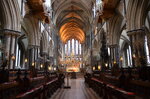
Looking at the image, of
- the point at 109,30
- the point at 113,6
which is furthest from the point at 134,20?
the point at 109,30

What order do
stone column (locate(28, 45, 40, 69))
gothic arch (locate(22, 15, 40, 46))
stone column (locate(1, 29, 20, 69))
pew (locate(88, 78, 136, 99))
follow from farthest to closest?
gothic arch (locate(22, 15, 40, 46)), stone column (locate(28, 45, 40, 69)), stone column (locate(1, 29, 20, 69)), pew (locate(88, 78, 136, 99))

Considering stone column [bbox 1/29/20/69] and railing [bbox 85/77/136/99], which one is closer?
railing [bbox 85/77/136/99]

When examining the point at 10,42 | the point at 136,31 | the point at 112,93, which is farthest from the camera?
the point at 10,42

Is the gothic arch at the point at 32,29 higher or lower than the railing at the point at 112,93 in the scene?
higher

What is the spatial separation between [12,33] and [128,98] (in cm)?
1104

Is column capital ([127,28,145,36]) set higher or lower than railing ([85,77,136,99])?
higher

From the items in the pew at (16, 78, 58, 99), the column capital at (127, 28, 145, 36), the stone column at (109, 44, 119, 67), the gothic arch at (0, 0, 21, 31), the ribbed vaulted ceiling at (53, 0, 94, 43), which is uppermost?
the ribbed vaulted ceiling at (53, 0, 94, 43)

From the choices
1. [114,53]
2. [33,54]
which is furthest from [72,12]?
[114,53]

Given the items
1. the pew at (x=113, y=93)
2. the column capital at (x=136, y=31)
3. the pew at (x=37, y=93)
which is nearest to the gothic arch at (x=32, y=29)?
the pew at (x=37, y=93)

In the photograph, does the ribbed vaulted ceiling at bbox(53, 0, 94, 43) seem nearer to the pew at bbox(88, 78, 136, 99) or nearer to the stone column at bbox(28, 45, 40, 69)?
the stone column at bbox(28, 45, 40, 69)

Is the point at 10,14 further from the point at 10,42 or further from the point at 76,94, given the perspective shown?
the point at 76,94

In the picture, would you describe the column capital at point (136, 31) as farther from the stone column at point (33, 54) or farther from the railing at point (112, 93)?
the stone column at point (33, 54)

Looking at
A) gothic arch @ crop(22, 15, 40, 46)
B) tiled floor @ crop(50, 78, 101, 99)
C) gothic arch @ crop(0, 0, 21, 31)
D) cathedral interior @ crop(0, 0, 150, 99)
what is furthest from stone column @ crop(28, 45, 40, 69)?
tiled floor @ crop(50, 78, 101, 99)

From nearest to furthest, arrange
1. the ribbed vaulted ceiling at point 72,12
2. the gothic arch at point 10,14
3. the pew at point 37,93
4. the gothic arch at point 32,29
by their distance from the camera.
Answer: the pew at point 37,93
the gothic arch at point 10,14
the gothic arch at point 32,29
the ribbed vaulted ceiling at point 72,12
